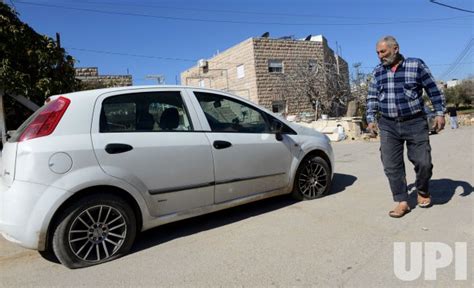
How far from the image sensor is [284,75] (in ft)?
72.7

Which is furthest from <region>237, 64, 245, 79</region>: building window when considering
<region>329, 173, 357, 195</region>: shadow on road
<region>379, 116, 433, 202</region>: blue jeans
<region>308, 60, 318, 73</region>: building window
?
<region>379, 116, 433, 202</region>: blue jeans

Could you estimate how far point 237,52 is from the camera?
22859mm

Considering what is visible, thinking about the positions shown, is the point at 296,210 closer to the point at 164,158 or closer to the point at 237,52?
the point at 164,158

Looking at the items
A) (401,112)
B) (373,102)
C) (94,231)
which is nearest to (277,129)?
(373,102)

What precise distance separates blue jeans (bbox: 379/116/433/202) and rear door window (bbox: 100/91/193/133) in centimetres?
231

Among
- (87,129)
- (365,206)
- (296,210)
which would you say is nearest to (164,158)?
(87,129)

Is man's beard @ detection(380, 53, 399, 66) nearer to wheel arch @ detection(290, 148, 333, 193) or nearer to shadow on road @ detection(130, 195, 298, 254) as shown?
wheel arch @ detection(290, 148, 333, 193)

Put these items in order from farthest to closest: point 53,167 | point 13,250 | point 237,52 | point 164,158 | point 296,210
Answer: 1. point 237,52
2. point 296,210
3. point 13,250
4. point 164,158
5. point 53,167

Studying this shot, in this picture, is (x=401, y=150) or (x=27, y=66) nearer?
(x=401, y=150)

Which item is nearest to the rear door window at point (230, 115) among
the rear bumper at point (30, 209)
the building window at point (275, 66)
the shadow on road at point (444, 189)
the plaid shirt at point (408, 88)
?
the plaid shirt at point (408, 88)

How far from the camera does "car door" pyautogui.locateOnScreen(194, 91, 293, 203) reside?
172 inches

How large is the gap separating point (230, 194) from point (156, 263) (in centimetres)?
119

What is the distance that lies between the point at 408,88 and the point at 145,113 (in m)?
2.87

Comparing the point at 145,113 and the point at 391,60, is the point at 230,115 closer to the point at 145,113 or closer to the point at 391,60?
the point at 145,113
